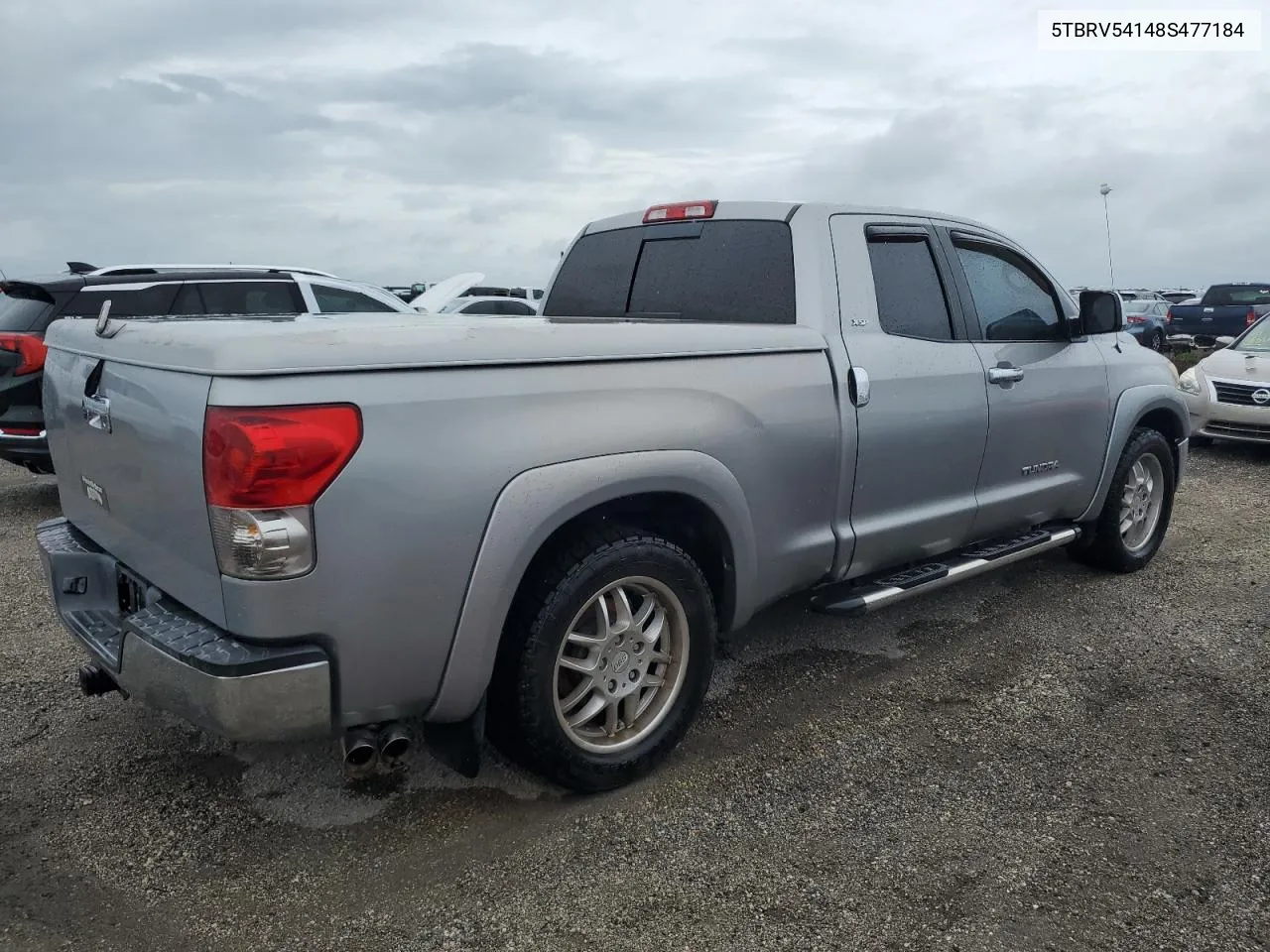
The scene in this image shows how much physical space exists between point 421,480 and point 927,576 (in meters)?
2.27

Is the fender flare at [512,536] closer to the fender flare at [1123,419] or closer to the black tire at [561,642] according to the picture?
the black tire at [561,642]

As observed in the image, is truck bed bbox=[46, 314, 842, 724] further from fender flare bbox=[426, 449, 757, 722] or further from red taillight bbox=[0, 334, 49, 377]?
red taillight bbox=[0, 334, 49, 377]

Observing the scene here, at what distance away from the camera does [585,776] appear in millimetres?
2918

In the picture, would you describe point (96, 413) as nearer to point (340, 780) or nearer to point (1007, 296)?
point (340, 780)

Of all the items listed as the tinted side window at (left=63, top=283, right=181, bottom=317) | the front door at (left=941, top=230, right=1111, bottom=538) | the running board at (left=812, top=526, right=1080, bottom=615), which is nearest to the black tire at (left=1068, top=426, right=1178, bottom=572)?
the front door at (left=941, top=230, right=1111, bottom=538)

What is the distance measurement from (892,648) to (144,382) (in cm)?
313

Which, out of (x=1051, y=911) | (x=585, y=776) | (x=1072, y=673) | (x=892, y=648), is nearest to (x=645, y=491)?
(x=585, y=776)

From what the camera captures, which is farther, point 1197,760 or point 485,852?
point 1197,760

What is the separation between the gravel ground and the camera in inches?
96.3

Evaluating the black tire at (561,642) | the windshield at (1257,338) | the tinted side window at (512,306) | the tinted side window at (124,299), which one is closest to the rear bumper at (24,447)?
the tinted side window at (124,299)

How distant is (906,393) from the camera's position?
366 cm

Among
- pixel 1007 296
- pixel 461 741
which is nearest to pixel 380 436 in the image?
pixel 461 741

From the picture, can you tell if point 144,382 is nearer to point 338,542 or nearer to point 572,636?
point 338,542

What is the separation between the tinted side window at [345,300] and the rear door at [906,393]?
5.61m
